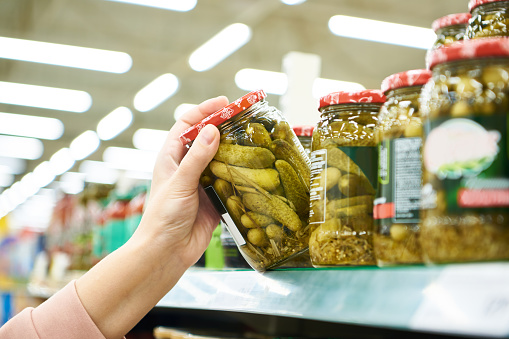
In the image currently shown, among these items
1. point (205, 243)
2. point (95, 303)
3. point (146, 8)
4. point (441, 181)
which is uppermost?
point (146, 8)

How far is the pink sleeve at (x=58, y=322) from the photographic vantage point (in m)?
1.18

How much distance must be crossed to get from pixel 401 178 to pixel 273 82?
8.01m

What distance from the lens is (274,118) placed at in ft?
3.24

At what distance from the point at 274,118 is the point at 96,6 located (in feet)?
21.7

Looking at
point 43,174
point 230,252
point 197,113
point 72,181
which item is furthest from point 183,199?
point 72,181

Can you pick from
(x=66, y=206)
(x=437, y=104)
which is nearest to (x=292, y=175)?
(x=437, y=104)

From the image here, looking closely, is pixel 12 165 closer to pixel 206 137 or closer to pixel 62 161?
pixel 62 161

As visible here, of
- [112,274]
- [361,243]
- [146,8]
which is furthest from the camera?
[146,8]

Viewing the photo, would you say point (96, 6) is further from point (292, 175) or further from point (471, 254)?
point (471, 254)

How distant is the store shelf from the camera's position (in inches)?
19.5

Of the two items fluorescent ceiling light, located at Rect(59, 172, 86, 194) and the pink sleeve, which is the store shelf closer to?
the pink sleeve

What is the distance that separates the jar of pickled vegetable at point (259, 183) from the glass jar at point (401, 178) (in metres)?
0.24

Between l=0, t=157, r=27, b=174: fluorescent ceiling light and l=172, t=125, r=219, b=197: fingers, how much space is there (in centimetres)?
1296

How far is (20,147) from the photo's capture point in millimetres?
12242
